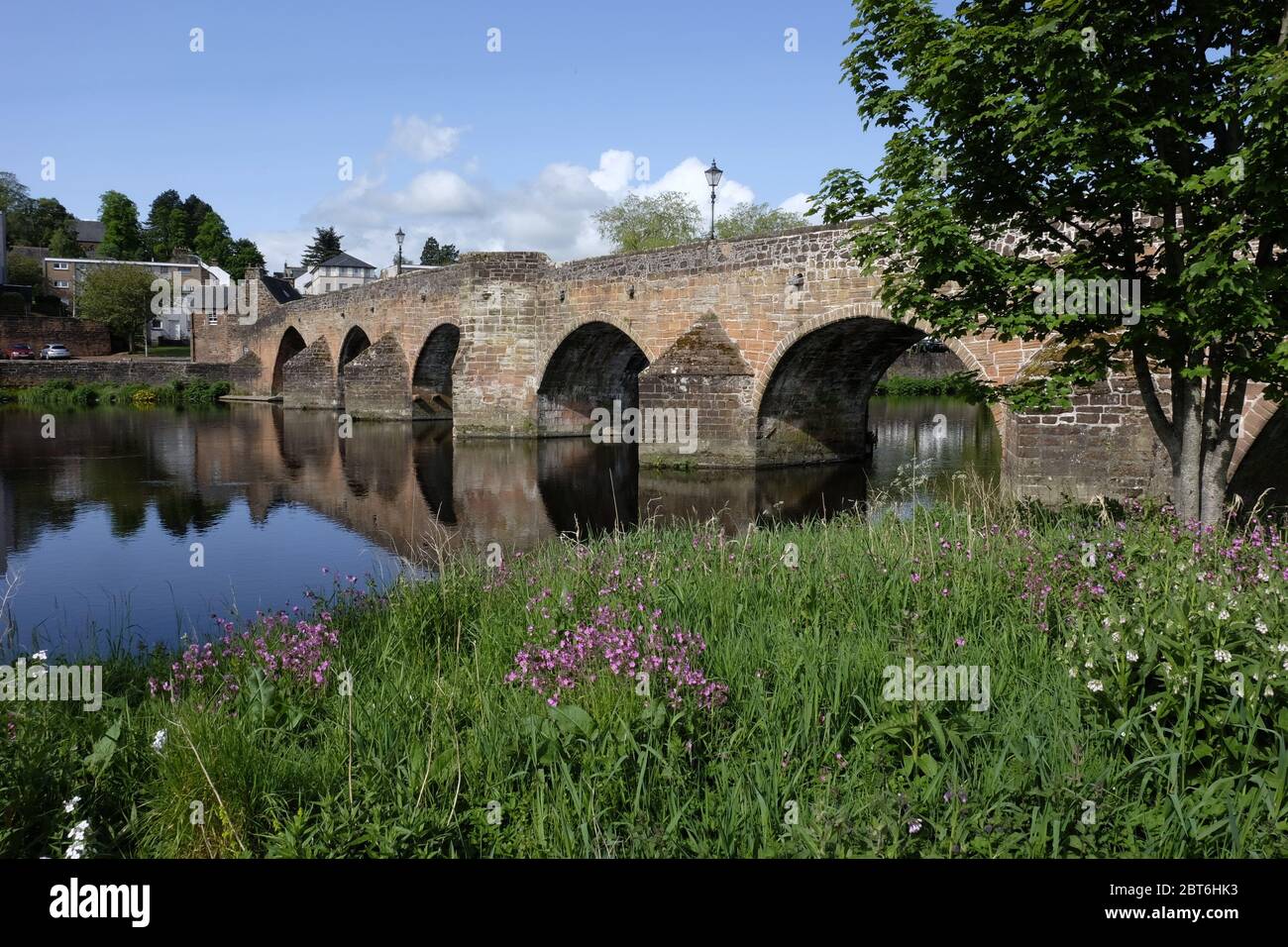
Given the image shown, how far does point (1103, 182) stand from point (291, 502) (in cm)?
1284

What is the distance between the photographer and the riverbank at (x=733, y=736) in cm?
302

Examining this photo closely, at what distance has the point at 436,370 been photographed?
32312 mm

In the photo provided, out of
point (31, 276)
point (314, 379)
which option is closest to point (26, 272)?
point (31, 276)

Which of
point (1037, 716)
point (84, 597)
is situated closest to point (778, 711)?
point (1037, 716)

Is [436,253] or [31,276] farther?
[436,253]

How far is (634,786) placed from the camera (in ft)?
11.3

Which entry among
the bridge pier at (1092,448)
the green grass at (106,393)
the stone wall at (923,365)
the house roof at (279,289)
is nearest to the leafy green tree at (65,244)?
the house roof at (279,289)

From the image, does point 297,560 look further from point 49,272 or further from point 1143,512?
point 49,272

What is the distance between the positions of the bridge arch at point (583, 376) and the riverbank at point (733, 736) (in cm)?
1930

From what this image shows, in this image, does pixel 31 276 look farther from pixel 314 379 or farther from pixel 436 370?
pixel 436 370

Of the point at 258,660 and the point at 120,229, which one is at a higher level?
the point at 120,229

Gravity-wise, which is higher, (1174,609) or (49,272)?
(49,272)

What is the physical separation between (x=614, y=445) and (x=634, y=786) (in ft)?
69.1

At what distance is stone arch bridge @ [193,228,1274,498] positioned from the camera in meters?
11.3
